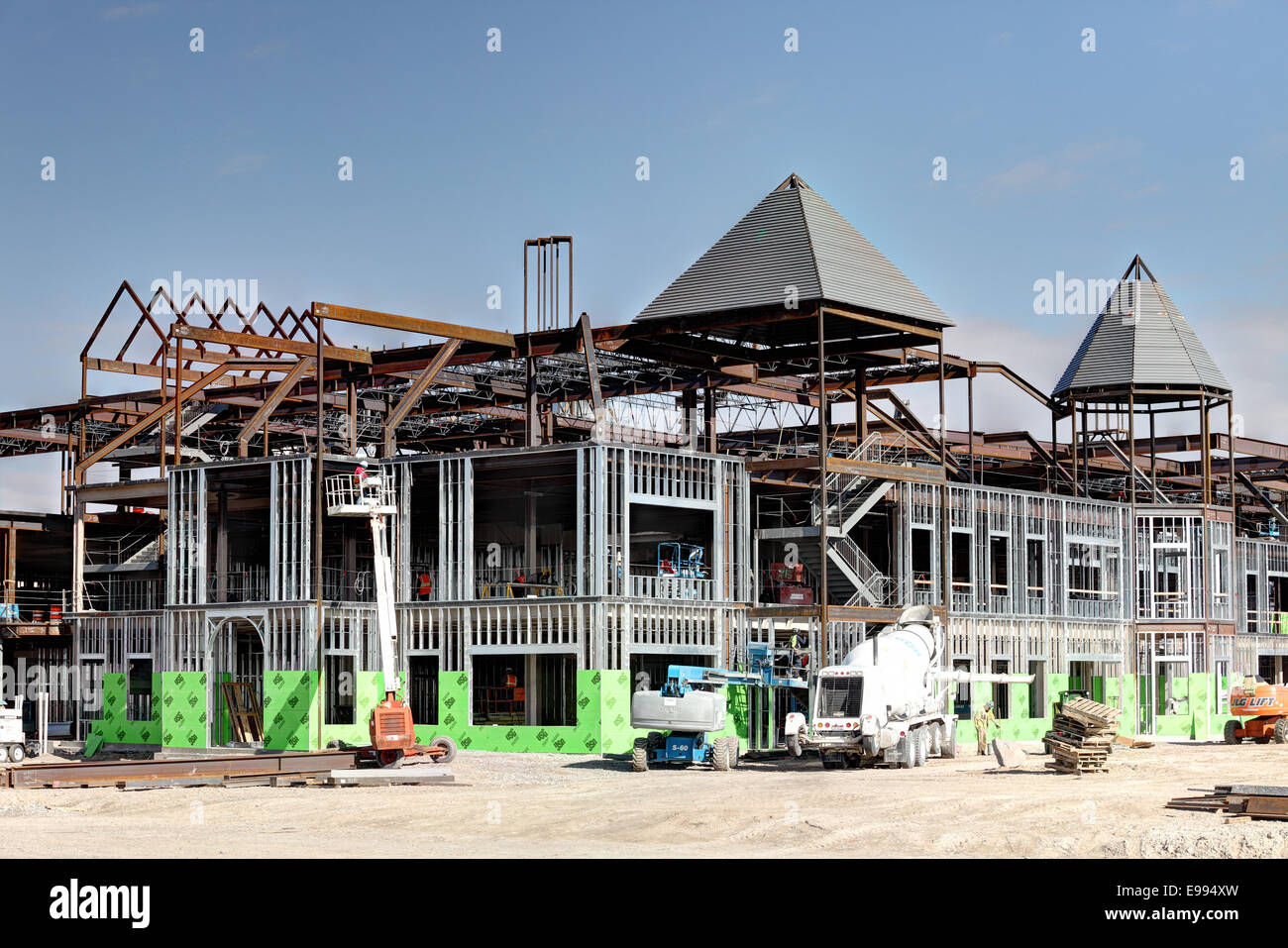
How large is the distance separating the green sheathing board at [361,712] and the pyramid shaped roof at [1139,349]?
30852mm

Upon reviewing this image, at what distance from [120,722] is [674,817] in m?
31.3

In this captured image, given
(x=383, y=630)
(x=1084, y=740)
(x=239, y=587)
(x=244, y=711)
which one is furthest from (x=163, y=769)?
(x=1084, y=740)

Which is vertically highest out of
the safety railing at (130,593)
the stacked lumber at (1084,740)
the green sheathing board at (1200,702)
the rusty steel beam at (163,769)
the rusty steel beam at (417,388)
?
the rusty steel beam at (417,388)

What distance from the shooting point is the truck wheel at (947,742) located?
45.2 metres

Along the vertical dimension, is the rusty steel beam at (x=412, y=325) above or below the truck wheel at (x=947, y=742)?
above

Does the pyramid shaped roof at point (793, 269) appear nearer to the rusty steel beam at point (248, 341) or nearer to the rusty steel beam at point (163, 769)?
the rusty steel beam at point (248, 341)

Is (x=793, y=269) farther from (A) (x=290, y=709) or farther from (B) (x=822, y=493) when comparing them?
(A) (x=290, y=709)

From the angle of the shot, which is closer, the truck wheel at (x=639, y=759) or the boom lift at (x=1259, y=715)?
the truck wheel at (x=639, y=759)

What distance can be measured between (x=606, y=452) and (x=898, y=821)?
72.3ft

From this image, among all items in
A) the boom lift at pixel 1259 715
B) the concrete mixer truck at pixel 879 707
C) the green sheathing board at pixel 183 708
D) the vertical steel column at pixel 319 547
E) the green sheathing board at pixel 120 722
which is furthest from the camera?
the green sheathing board at pixel 120 722

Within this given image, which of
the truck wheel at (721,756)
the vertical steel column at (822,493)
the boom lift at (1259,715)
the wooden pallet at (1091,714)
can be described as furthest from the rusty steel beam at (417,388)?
the boom lift at (1259,715)

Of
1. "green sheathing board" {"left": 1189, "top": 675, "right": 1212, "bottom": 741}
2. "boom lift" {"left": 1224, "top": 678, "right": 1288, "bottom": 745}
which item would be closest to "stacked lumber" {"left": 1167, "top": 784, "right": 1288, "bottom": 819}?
"boom lift" {"left": 1224, "top": 678, "right": 1288, "bottom": 745}

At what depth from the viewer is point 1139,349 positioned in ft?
212
